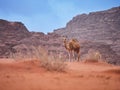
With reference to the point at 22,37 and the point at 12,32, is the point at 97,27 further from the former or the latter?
the point at 12,32

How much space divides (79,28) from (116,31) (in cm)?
2242

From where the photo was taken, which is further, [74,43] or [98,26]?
[98,26]

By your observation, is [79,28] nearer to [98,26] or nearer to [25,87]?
[98,26]

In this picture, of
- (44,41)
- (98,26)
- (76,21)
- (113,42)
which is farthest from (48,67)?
(76,21)

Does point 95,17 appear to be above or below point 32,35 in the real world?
above

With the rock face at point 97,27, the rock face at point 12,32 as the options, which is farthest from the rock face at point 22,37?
the rock face at point 97,27

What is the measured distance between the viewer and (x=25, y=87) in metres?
5.98

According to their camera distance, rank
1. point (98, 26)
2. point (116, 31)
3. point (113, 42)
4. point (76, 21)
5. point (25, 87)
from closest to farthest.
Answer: point (25, 87), point (113, 42), point (116, 31), point (98, 26), point (76, 21)

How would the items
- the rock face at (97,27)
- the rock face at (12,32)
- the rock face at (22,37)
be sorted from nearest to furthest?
the rock face at (22,37) < the rock face at (12,32) < the rock face at (97,27)

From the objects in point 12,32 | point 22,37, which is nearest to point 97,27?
point 22,37

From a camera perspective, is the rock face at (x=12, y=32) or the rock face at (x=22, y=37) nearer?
the rock face at (x=22, y=37)

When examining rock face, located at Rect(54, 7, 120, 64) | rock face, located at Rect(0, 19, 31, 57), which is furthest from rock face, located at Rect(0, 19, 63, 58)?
rock face, located at Rect(54, 7, 120, 64)

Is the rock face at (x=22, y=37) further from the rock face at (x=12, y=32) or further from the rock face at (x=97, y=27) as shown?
the rock face at (x=97, y=27)

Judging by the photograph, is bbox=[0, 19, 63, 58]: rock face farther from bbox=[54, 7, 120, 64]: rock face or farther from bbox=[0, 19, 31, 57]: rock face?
bbox=[54, 7, 120, 64]: rock face
